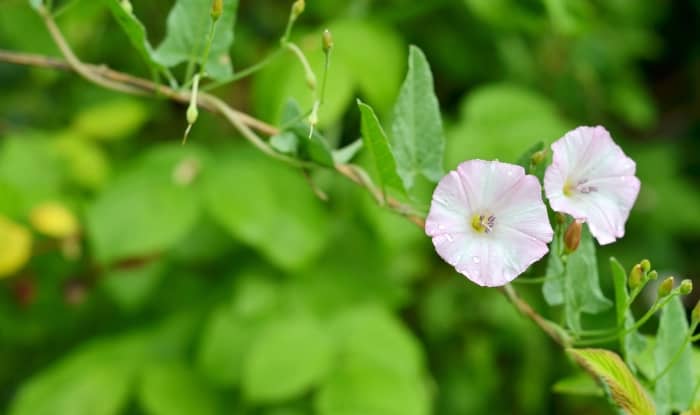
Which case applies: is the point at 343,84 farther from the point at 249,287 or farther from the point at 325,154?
the point at 325,154

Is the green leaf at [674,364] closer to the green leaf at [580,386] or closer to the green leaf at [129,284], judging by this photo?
the green leaf at [580,386]

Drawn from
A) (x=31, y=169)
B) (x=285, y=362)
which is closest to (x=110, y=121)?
(x=31, y=169)

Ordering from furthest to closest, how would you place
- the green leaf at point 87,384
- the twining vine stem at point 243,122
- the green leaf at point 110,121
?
the green leaf at point 110,121
the green leaf at point 87,384
the twining vine stem at point 243,122

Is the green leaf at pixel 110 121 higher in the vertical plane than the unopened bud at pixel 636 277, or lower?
lower

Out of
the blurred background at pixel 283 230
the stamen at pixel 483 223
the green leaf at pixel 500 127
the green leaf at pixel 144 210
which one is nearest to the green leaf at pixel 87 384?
the blurred background at pixel 283 230

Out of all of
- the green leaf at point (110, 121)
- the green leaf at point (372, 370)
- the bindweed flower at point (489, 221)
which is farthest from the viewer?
the green leaf at point (110, 121)

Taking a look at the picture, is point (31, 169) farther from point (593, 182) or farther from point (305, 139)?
point (593, 182)

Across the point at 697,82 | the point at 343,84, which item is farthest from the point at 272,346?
the point at 697,82
